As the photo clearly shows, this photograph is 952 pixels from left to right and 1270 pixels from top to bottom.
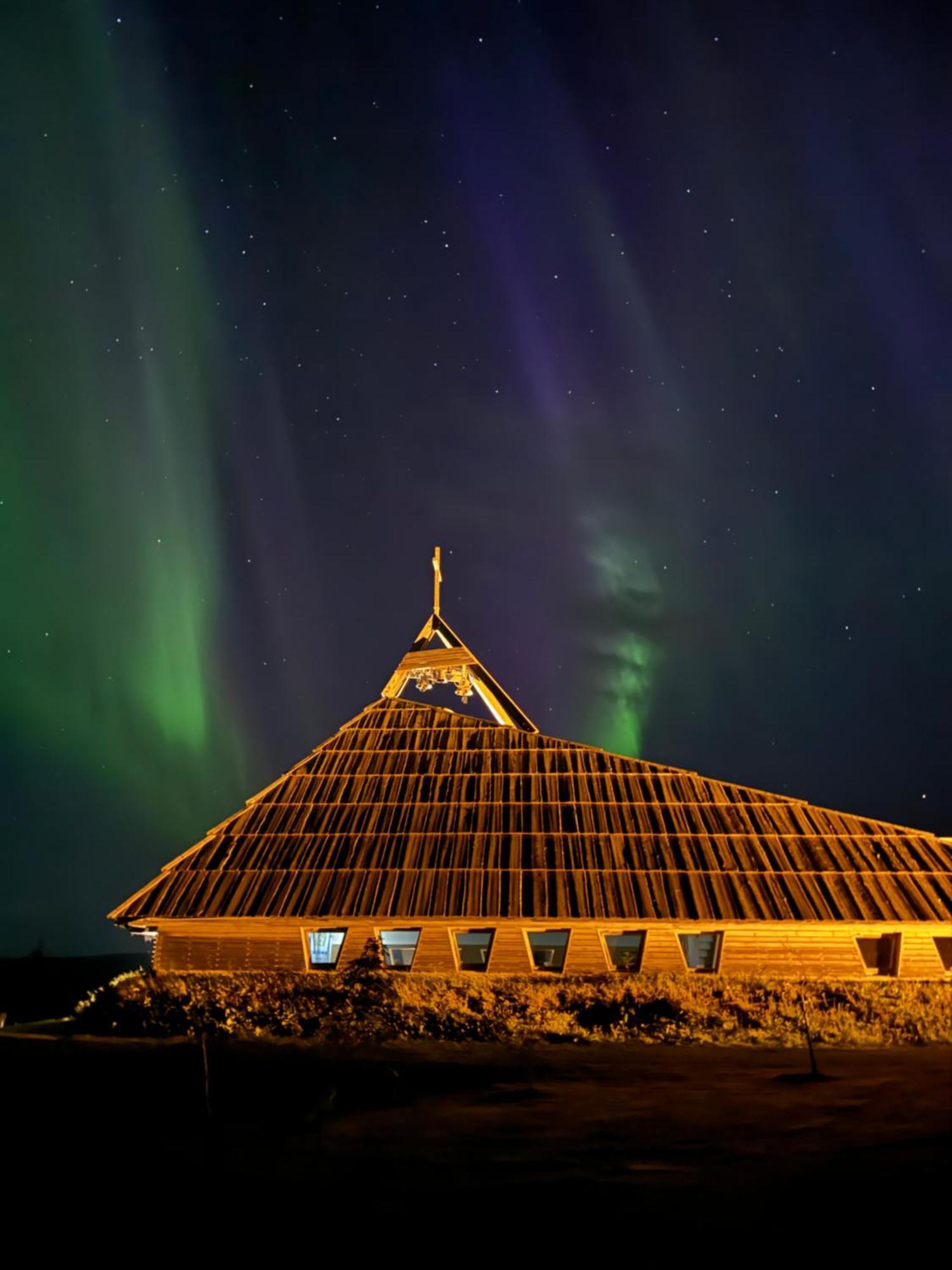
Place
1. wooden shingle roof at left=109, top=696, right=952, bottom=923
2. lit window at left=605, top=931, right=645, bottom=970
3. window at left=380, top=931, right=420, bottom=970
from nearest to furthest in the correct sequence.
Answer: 1. wooden shingle roof at left=109, top=696, right=952, bottom=923
2. window at left=380, top=931, right=420, bottom=970
3. lit window at left=605, top=931, right=645, bottom=970

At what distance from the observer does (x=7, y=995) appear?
6191cm

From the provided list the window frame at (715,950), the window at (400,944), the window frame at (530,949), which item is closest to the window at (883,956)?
the window frame at (715,950)

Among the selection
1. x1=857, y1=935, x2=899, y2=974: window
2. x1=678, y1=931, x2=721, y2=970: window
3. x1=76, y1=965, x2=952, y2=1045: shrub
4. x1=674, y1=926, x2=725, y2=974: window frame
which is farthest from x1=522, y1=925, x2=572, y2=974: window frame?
x1=678, y1=931, x2=721, y2=970: window

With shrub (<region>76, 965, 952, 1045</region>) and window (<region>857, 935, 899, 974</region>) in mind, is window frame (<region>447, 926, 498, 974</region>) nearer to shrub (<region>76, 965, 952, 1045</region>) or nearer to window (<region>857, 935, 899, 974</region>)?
shrub (<region>76, 965, 952, 1045</region>)

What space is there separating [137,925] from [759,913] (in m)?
17.6

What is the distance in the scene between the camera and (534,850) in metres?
26.5

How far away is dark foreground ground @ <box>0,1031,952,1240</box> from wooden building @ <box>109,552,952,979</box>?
5726mm

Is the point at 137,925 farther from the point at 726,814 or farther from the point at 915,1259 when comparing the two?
the point at 915,1259

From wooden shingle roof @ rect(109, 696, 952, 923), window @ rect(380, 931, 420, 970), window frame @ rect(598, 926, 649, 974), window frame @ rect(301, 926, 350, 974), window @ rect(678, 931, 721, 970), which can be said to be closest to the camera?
window frame @ rect(598, 926, 649, 974)

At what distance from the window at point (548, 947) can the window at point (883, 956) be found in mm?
9215

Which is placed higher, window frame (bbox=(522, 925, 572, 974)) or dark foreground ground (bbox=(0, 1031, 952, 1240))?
window frame (bbox=(522, 925, 572, 974))

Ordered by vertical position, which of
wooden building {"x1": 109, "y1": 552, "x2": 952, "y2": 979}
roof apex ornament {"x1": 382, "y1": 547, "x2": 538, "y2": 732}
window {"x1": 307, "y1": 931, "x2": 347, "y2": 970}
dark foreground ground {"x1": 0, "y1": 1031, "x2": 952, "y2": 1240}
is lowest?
dark foreground ground {"x1": 0, "y1": 1031, "x2": 952, "y2": 1240}

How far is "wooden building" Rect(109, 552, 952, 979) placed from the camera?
79.6ft

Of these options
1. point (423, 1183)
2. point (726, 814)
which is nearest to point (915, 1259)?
point (423, 1183)
